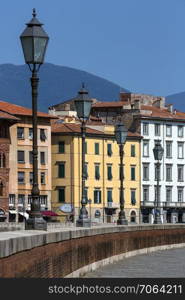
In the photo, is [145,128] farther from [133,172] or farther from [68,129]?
[68,129]

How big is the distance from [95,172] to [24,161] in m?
14.0

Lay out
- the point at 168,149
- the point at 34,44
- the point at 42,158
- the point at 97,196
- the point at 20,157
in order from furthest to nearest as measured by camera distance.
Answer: the point at 168,149 → the point at 97,196 → the point at 42,158 → the point at 20,157 → the point at 34,44

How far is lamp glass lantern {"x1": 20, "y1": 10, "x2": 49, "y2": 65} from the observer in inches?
1298

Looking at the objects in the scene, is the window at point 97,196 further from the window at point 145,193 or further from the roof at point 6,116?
the roof at point 6,116

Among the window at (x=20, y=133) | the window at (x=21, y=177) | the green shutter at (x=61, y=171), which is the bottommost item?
the window at (x=21, y=177)

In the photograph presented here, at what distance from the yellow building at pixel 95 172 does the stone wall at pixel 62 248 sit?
283 ft

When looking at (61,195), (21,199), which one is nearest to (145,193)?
(61,195)

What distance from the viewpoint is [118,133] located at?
61.1 m

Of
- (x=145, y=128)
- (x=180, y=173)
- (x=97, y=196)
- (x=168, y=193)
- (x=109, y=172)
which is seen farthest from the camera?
(x=180, y=173)

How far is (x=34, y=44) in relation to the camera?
3294 centimetres

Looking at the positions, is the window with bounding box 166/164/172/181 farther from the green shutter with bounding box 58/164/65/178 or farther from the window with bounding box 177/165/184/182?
the green shutter with bounding box 58/164/65/178

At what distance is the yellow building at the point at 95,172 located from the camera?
149m

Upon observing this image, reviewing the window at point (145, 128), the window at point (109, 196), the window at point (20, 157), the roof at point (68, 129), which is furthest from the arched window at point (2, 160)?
the window at point (145, 128)

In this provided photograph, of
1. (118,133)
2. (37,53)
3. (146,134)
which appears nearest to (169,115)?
(146,134)
